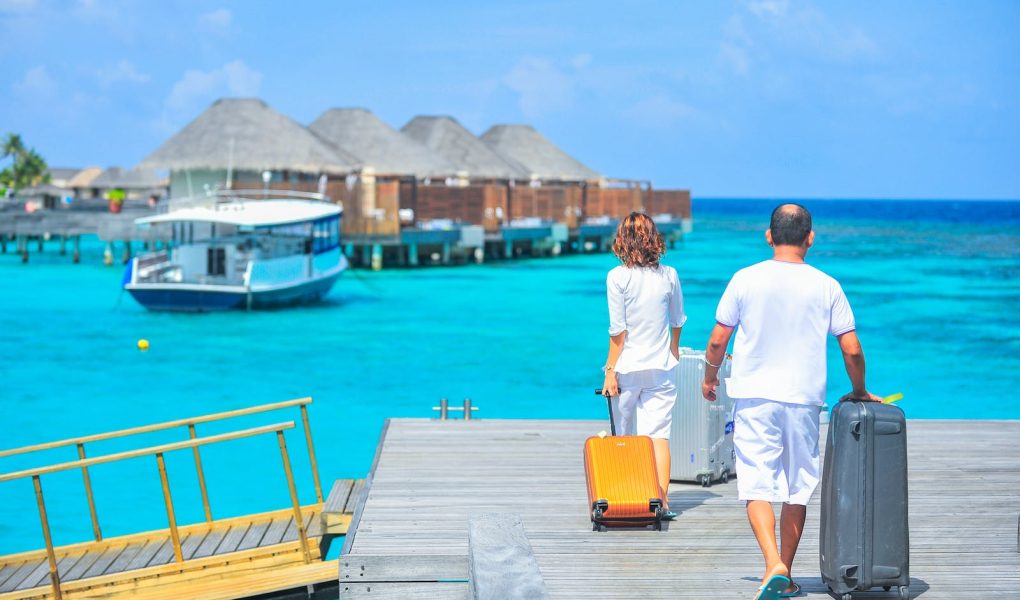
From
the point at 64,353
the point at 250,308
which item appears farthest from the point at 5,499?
the point at 250,308

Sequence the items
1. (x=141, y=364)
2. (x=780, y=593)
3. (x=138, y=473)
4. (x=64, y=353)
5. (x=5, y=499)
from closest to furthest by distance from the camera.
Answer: (x=780, y=593) → (x=5, y=499) → (x=138, y=473) → (x=141, y=364) → (x=64, y=353)

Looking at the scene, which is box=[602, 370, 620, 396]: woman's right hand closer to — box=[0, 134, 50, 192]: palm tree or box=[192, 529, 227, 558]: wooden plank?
box=[192, 529, 227, 558]: wooden plank

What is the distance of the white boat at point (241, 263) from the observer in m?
30.6

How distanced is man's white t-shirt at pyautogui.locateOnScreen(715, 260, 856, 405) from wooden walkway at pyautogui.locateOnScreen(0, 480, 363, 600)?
135 inches

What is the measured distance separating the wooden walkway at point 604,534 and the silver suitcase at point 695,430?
0.10 meters

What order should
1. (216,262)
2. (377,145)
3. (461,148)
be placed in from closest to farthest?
(216,262) < (377,145) < (461,148)

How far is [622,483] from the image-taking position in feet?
20.1

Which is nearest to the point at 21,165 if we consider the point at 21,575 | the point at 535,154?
the point at 535,154

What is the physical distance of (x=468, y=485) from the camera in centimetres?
740

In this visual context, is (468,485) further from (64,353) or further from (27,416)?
(64,353)

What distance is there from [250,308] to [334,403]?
13293mm

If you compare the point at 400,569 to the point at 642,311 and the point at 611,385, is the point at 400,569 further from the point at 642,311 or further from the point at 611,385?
the point at 642,311

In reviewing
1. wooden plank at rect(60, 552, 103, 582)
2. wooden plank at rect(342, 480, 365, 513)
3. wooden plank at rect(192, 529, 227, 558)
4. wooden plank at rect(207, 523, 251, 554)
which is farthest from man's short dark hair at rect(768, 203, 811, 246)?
wooden plank at rect(60, 552, 103, 582)

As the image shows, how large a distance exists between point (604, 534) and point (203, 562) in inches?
115
